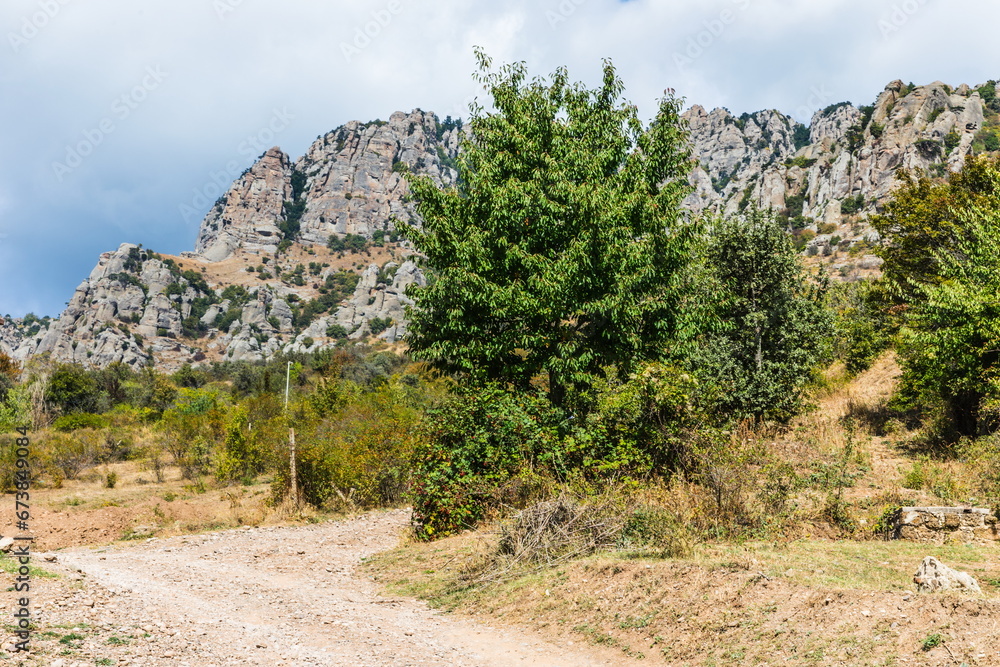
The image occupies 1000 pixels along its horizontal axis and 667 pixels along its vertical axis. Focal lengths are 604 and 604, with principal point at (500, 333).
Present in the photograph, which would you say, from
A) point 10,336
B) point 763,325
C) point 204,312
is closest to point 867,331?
point 763,325

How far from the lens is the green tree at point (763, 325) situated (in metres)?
18.6

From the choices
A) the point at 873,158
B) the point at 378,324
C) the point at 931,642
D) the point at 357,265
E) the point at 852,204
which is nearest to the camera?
the point at 931,642

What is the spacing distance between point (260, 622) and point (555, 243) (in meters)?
8.88

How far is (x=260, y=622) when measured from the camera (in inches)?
286

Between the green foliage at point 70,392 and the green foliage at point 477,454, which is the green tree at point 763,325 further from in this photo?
the green foliage at point 70,392

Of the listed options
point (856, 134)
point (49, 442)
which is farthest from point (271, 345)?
point (856, 134)

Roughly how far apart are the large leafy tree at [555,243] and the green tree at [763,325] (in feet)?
19.2

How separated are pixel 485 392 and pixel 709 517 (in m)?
4.52

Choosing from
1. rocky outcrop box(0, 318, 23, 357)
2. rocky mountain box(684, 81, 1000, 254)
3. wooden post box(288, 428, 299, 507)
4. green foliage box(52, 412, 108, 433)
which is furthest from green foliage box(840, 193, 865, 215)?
rocky outcrop box(0, 318, 23, 357)

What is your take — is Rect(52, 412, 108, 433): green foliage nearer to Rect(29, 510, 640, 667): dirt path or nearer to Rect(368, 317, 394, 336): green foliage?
Rect(29, 510, 640, 667): dirt path

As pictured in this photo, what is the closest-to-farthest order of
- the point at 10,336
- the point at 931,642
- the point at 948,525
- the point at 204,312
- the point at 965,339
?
the point at 931,642 → the point at 948,525 → the point at 965,339 → the point at 204,312 → the point at 10,336

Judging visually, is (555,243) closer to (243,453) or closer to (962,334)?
(962,334)

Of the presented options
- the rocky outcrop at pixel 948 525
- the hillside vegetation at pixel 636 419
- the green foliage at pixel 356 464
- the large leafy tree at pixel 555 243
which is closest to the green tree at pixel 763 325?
the hillside vegetation at pixel 636 419

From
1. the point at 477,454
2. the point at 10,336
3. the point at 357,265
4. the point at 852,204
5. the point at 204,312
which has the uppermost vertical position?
the point at 357,265
